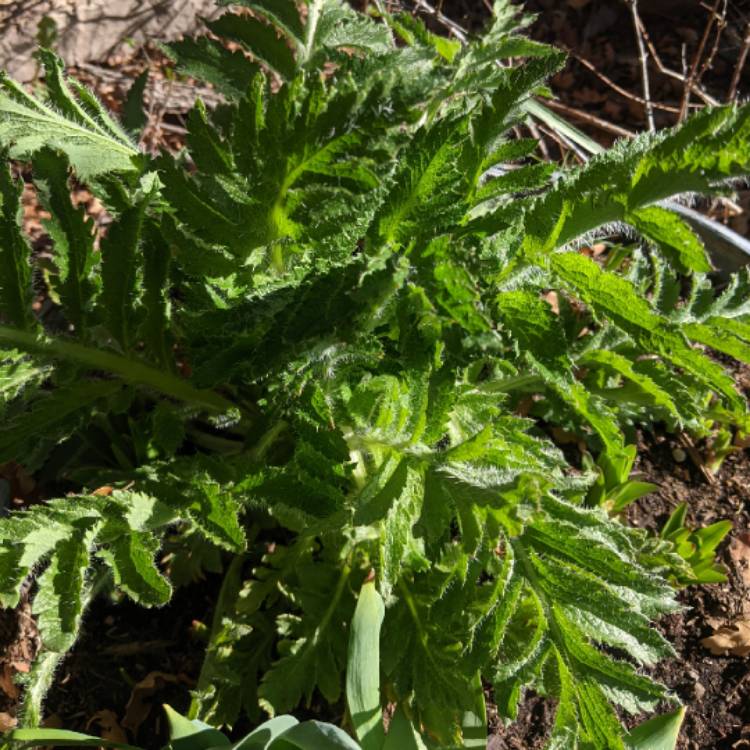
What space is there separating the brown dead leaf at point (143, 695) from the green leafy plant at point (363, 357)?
225 millimetres

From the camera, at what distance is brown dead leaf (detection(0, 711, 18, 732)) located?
2.05 metres

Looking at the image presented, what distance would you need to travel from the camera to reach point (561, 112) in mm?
3438

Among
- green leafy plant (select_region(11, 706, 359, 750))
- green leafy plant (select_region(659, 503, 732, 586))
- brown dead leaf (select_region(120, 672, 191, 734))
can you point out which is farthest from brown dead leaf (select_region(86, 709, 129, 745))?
green leafy plant (select_region(659, 503, 732, 586))

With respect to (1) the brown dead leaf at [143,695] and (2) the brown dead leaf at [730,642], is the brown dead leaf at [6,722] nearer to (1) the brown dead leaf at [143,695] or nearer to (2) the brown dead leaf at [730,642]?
(1) the brown dead leaf at [143,695]

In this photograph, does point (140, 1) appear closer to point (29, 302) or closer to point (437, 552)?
point (29, 302)

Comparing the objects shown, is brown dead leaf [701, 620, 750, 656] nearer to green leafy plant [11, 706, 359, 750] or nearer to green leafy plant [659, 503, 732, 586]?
green leafy plant [659, 503, 732, 586]

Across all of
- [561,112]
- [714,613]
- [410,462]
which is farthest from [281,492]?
[561,112]

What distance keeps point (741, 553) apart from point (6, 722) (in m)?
1.95

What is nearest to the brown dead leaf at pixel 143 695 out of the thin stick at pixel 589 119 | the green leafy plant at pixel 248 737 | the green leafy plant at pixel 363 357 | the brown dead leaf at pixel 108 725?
the brown dead leaf at pixel 108 725

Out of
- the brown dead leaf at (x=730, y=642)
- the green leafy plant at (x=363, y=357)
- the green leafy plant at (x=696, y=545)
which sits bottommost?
the brown dead leaf at (x=730, y=642)

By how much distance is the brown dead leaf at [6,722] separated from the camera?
2.05m

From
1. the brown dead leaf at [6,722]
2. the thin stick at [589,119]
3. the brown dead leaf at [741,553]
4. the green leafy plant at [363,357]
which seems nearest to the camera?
the green leafy plant at [363,357]

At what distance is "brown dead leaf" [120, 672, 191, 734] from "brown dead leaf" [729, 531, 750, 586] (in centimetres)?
150

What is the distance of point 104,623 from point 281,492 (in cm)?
85
